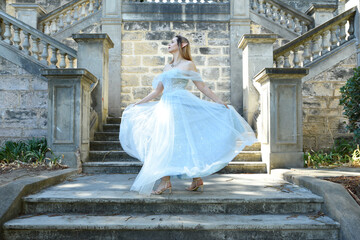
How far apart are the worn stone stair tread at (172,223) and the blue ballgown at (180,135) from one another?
0.48 metres

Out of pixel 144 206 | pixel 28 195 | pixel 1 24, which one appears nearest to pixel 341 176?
pixel 144 206

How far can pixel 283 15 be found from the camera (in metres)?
9.55

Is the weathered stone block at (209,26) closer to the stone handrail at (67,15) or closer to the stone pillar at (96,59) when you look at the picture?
the stone handrail at (67,15)

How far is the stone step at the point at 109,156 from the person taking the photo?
5.62 meters

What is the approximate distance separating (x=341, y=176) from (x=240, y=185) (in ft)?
4.31

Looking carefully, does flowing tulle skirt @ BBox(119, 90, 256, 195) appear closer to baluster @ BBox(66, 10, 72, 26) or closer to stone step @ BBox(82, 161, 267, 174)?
stone step @ BBox(82, 161, 267, 174)

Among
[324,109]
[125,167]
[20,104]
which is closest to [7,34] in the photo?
[20,104]

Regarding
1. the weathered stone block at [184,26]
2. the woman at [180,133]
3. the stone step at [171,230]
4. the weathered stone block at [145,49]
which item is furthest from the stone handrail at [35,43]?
the stone step at [171,230]

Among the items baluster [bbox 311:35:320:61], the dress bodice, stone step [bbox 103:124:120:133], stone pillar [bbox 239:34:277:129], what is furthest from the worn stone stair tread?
baluster [bbox 311:35:320:61]

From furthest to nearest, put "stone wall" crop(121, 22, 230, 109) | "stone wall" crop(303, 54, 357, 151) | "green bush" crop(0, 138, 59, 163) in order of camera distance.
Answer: "stone wall" crop(121, 22, 230, 109), "stone wall" crop(303, 54, 357, 151), "green bush" crop(0, 138, 59, 163)

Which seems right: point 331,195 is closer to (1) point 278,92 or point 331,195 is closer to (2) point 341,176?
(2) point 341,176

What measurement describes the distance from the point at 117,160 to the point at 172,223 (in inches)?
114

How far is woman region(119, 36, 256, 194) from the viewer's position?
347cm

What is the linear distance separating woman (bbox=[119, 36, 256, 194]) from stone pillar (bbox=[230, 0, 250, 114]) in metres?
4.55
